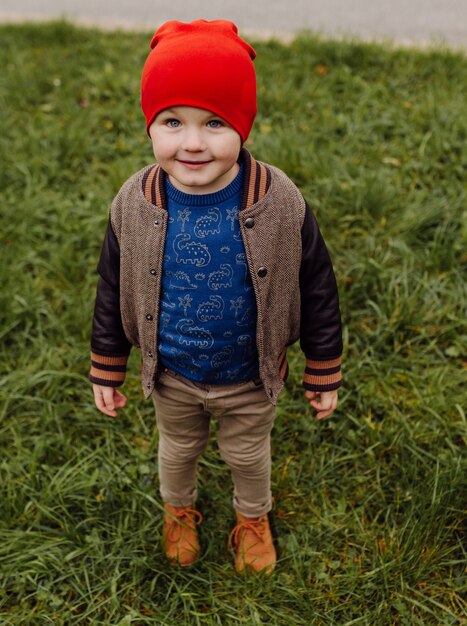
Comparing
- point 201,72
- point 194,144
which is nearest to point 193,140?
point 194,144

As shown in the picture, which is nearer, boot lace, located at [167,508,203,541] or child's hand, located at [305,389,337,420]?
child's hand, located at [305,389,337,420]

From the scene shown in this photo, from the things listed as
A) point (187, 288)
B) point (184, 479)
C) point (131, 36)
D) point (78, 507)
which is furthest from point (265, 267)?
point (131, 36)

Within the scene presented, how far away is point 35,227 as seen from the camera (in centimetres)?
340

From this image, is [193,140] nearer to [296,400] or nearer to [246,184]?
[246,184]

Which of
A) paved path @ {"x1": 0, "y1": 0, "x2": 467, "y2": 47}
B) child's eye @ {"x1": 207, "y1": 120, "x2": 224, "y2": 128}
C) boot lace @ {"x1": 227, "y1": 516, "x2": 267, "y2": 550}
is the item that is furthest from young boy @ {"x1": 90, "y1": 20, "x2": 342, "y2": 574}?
paved path @ {"x1": 0, "y1": 0, "x2": 467, "y2": 47}

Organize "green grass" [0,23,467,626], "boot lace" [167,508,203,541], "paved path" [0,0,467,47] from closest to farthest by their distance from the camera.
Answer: "green grass" [0,23,467,626]
"boot lace" [167,508,203,541]
"paved path" [0,0,467,47]

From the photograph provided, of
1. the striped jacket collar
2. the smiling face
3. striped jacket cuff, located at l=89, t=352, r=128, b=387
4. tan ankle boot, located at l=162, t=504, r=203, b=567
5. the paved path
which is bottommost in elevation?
tan ankle boot, located at l=162, t=504, r=203, b=567

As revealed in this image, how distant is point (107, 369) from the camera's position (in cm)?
197

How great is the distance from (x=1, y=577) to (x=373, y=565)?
43.7 inches

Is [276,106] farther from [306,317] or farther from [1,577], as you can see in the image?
[1,577]

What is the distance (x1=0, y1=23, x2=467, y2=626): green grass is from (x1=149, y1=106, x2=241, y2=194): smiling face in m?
1.21

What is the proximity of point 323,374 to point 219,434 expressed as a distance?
0.35 m

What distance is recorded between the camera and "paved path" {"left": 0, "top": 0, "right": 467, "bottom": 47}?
4.97 metres

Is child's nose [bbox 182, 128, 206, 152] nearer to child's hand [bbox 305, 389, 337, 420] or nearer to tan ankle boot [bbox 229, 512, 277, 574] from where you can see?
child's hand [bbox 305, 389, 337, 420]
